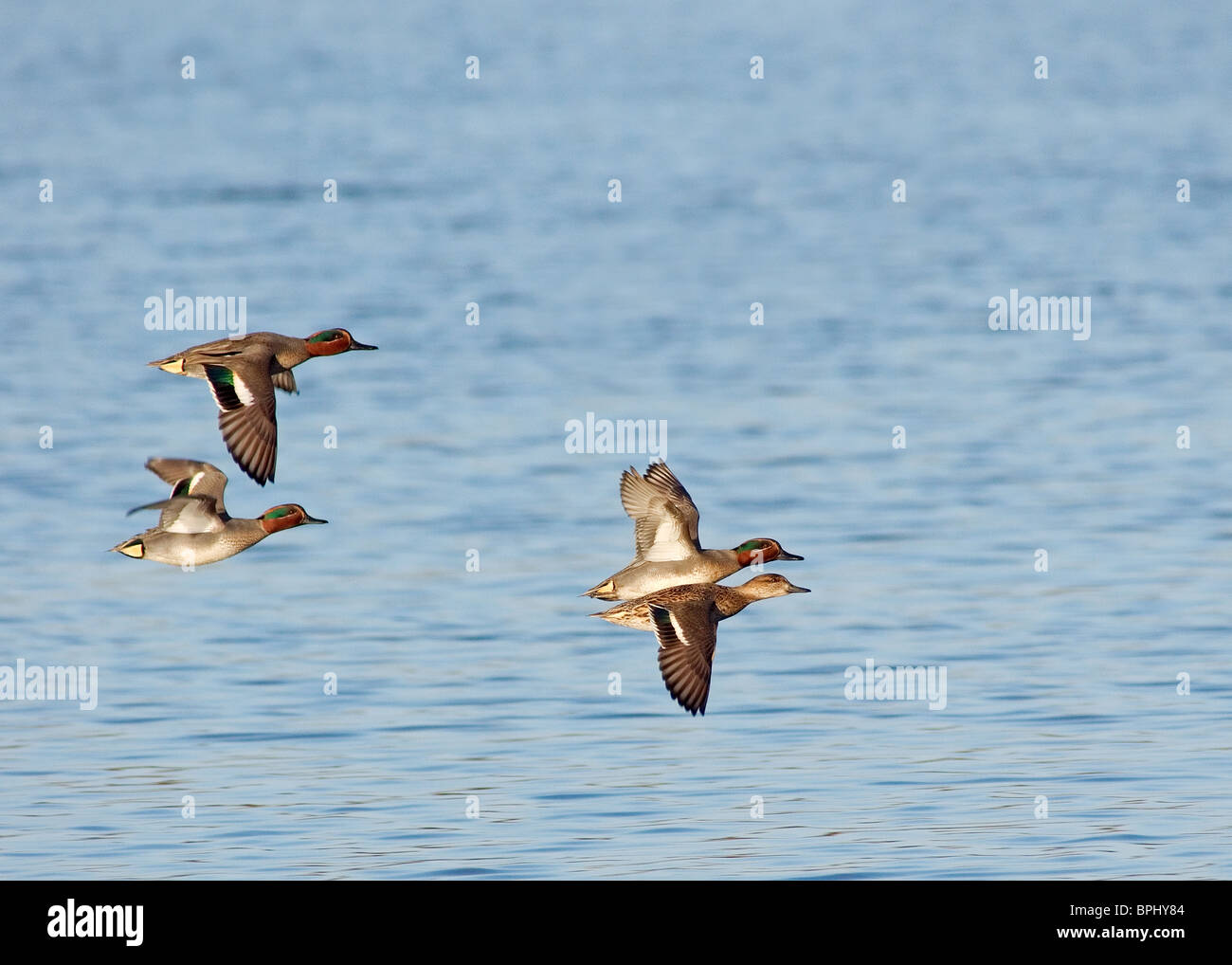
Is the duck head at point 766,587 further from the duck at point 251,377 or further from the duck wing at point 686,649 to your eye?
the duck at point 251,377

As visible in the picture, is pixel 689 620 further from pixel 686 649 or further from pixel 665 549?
pixel 665 549

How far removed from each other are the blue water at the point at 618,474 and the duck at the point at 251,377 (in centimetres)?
250

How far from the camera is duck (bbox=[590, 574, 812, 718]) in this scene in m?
14.2

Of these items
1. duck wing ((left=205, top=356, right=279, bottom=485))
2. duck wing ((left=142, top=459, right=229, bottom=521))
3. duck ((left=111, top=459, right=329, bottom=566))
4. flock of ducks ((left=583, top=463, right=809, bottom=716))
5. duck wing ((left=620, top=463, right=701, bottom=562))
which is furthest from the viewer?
duck wing ((left=620, top=463, right=701, bottom=562))

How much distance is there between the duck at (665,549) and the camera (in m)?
15.8

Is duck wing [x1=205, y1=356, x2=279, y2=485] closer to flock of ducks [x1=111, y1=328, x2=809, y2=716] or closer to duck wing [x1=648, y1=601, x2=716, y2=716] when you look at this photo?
flock of ducks [x1=111, y1=328, x2=809, y2=716]

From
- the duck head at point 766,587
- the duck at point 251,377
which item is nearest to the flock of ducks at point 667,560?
the duck head at point 766,587

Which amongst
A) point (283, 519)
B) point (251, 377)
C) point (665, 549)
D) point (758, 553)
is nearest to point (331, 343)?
point (251, 377)

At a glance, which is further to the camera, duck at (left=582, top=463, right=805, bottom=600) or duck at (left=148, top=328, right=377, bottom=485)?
duck at (left=582, top=463, right=805, bottom=600)

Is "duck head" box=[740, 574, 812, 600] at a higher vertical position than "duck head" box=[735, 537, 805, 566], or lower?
lower

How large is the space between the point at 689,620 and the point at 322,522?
232 centimetres

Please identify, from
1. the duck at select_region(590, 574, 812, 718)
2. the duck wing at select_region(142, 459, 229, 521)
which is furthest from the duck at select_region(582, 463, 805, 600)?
the duck wing at select_region(142, 459, 229, 521)

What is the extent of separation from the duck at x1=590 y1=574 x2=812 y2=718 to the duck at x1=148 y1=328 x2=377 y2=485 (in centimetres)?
241

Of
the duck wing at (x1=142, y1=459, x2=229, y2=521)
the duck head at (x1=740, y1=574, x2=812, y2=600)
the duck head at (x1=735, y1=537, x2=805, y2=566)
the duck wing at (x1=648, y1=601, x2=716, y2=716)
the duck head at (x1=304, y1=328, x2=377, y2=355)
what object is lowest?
the duck wing at (x1=648, y1=601, x2=716, y2=716)
